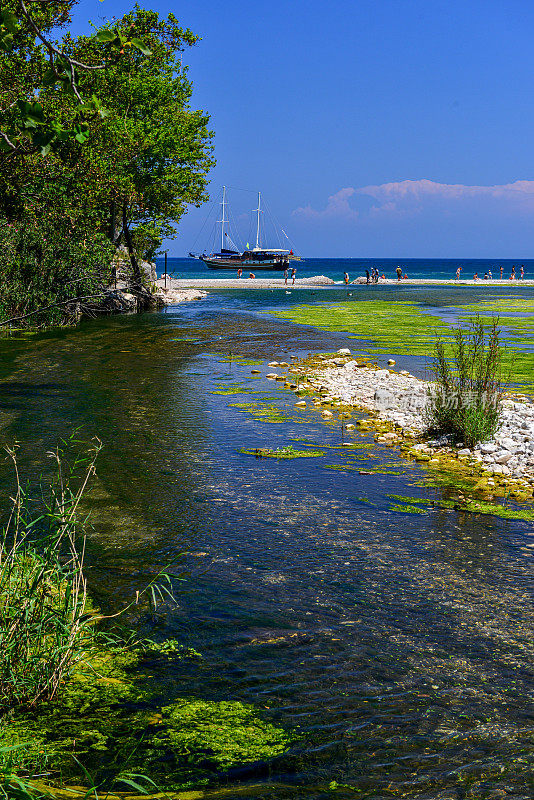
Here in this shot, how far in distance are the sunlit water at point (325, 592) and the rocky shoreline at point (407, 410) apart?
101cm

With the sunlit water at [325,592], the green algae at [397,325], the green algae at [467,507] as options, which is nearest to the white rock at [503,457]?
the sunlit water at [325,592]

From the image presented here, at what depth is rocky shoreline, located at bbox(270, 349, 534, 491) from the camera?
11.7 metres

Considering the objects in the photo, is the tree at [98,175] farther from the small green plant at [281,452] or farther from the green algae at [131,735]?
the green algae at [131,735]

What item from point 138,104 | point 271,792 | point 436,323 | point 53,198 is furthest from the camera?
point 138,104

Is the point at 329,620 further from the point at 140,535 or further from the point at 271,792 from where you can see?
the point at 140,535

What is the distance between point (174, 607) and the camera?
22.1 ft

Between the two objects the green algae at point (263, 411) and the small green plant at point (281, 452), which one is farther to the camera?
the green algae at point (263, 411)

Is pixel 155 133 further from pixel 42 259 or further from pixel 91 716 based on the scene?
pixel 91 716

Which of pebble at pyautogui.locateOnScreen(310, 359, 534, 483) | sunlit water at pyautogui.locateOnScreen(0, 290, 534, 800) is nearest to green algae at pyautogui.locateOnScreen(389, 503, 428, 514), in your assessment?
sunlit water at pyautogui.locateOnScreen(0, 290, 534, 800)

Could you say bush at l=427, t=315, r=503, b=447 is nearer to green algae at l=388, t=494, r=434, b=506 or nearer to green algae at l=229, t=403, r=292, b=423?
green algae at l=388, t=494, r=434, b=506

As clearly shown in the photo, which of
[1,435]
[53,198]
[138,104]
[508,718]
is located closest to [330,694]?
[508,718]

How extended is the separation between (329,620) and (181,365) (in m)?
17.9

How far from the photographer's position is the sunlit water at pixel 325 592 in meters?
4.71

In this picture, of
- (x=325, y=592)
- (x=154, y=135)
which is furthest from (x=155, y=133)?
(x=325, y=592)
